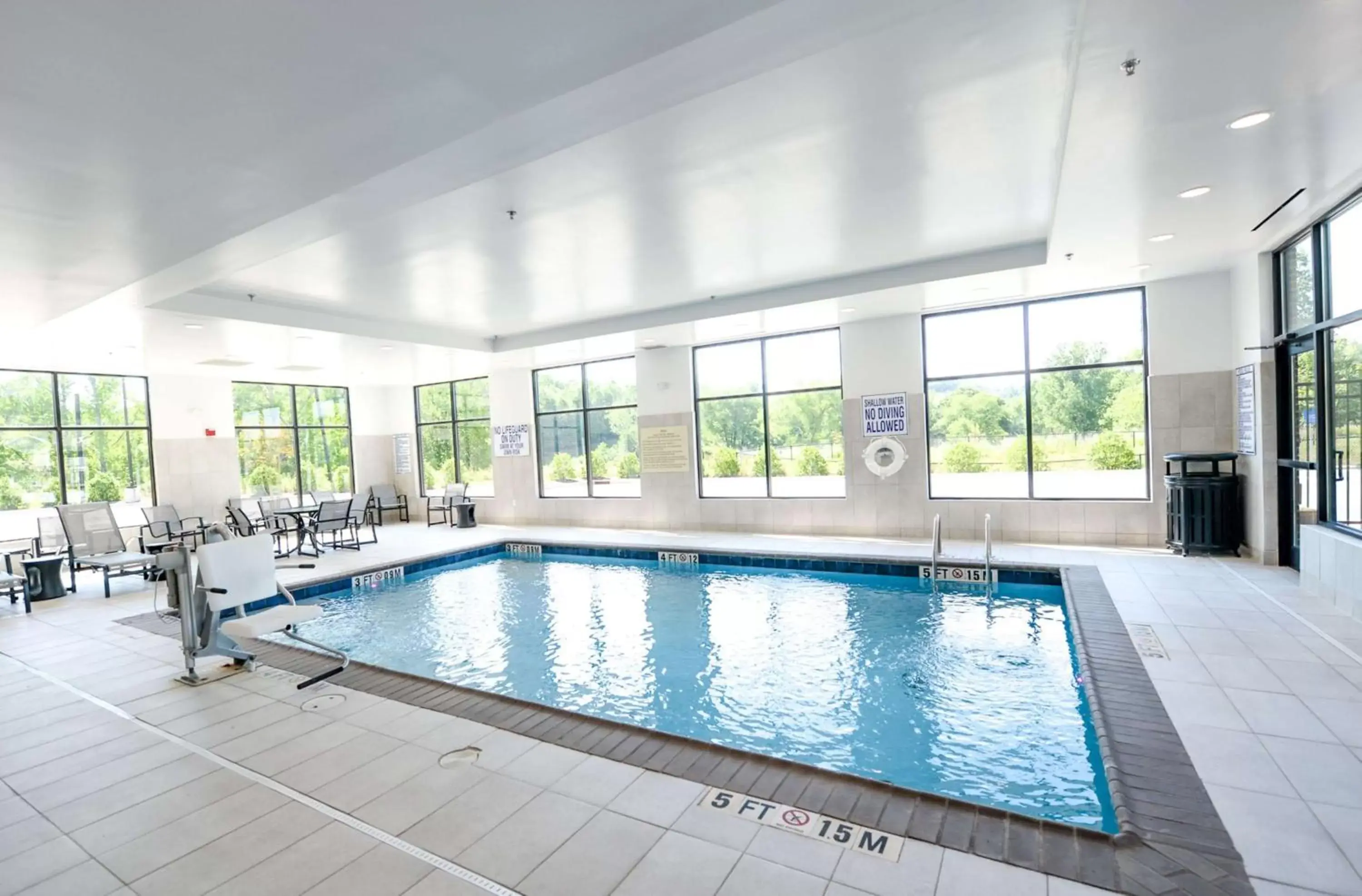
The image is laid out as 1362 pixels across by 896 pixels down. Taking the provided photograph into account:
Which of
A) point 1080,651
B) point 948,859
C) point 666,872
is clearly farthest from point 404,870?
point 1080,651

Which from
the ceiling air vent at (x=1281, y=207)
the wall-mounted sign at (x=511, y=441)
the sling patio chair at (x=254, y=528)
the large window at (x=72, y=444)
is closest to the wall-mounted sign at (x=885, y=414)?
the ceiling air vent at (x=1281, y=207)

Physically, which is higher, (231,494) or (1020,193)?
(1020,193)

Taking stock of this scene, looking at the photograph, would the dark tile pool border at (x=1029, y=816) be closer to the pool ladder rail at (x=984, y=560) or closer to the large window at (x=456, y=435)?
the pool ladder rail at (x=984, y=560)

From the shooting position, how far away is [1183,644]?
354 cm

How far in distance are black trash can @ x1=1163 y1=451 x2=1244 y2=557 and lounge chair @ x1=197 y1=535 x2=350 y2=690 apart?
6.85 meters

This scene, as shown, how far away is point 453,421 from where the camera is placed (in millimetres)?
11602

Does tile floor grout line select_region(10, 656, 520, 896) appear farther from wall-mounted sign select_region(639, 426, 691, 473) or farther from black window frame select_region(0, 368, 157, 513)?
black window frame select_region(0, 368, 157, 513)

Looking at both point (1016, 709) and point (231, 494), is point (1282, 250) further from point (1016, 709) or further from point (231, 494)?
point (231, 494)

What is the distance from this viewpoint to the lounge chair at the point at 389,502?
453 inches

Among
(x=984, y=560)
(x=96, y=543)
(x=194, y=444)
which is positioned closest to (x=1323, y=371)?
(x=984, y=560)

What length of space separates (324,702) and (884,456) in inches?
241

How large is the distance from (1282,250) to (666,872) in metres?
6.29

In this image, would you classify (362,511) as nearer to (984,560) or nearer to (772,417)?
(772,417)

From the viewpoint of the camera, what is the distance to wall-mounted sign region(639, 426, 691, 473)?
8.94 metres
